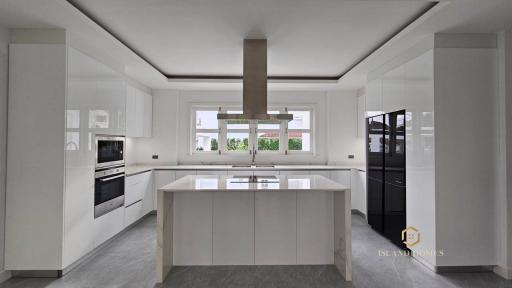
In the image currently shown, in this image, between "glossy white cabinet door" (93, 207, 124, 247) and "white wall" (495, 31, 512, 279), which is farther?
"glossy white cabinet door" (93, 207, 124, 247)

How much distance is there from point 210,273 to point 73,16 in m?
2.60

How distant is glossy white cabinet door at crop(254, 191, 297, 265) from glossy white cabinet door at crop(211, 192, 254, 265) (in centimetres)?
7

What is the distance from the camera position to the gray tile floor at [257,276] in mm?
2496

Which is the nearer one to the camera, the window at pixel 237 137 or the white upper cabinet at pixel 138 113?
the white upper cabinet at pixel 138 113

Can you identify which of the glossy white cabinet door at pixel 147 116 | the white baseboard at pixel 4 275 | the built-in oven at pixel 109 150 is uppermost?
the glossy white cabinet door at pixel 147 116

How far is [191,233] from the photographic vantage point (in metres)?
2.88

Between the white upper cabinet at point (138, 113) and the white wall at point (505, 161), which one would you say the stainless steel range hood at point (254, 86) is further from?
the white wall at point (505, 161)

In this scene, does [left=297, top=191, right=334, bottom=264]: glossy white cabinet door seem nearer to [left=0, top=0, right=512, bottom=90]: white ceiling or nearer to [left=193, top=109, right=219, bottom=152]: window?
[left=0, top=0, right=512, bottom=90]: white ceiling

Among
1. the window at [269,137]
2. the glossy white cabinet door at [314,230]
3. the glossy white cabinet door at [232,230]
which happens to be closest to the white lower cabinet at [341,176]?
the window at [269,137]

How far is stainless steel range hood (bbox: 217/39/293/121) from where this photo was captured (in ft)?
9.95

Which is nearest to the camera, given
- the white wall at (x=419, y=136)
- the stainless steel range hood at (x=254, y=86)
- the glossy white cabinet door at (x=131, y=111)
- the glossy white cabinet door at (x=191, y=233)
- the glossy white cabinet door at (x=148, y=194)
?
the white wall at (x=419, y=136)

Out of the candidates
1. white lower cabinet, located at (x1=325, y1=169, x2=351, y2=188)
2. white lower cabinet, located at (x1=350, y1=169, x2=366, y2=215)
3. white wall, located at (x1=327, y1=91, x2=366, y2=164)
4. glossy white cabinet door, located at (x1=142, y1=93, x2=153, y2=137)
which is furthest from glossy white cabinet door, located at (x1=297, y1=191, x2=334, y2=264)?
glossy white cabinet door, located at (x1=142, y1=93, x2=153, y2=137)

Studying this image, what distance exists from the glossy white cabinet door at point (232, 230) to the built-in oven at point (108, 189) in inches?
53.9

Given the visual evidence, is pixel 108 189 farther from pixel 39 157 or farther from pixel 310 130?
pixel 310 130
